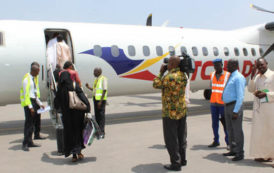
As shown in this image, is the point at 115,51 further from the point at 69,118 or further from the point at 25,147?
the point at 69,118

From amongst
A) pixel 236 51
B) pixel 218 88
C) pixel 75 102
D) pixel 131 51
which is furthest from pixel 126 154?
pixel 236 51

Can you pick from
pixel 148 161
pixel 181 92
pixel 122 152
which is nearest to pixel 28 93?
pixel 122 152

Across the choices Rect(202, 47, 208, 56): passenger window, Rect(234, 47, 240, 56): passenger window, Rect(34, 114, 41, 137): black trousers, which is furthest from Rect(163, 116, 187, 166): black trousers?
Rect(234, 47, 240, 56): passenger window

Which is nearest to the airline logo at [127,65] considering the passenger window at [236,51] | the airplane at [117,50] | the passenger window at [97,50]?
the airplane at [117,50]

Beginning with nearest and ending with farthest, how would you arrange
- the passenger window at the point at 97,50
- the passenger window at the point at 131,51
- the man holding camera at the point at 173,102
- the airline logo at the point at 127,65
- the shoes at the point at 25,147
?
1. the man holding camera at the point at 173,102
2. the shoes at the point at 25,147
3. the passenger window at the point at 97,50
4. the airline logo at the point at 127,65
5. the passenger window at the point at 131,51

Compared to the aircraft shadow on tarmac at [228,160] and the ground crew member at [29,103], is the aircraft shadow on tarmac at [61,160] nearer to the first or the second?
the ground crew member at [29,103]

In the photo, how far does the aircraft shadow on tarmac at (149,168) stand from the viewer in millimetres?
5047

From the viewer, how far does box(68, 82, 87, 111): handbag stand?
5.35 m

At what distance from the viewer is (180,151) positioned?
17.1 feet

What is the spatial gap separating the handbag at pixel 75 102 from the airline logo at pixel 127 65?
3.97 m

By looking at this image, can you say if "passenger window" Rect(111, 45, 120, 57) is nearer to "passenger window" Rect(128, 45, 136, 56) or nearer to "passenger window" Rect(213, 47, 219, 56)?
"passenger window" Rect(128, 45, 136, 56)

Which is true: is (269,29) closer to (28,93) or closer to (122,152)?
(122,152)

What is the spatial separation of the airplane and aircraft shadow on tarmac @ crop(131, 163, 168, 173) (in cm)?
451

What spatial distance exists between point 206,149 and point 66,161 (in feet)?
10.1
